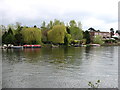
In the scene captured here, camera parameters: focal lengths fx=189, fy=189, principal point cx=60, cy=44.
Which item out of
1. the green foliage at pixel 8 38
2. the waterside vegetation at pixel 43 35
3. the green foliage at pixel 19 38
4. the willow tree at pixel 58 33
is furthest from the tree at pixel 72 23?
the green foliage at pixel 8 38

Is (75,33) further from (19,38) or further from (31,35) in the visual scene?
(19,38)

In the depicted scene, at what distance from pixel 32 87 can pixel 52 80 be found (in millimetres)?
2462

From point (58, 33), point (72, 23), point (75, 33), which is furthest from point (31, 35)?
point (72, 23)

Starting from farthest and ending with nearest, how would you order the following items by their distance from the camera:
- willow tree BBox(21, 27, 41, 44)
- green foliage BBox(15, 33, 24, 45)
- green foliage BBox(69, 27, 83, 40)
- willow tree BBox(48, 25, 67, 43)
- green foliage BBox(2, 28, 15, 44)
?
1. green foliage BBox(69, 27, 83, 40)
2. willow tree BBox(48, 25, 67, 43)
3. green foliage BBox(15, 33, 24, 45)
4. green foliage BBox(2, 28, 15, 44)
5. willow tree BBox(21, 27, 41, 44)

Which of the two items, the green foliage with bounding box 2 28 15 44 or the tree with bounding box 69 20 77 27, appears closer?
the green foliage with bounding box 2 28 15 44

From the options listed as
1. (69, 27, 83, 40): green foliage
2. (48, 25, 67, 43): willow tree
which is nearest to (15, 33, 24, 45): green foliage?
(48, 25, 67, 43): willow tree

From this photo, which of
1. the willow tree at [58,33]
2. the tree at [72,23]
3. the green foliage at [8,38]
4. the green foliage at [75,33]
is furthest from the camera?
the tree at [72,23]

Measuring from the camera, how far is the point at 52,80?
49.2 ft

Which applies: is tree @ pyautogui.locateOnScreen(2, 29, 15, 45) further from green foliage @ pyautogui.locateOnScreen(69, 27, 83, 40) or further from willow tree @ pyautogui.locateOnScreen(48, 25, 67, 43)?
green foliage @ pyautogui.locateOnScreen(69, 27, 83, 40)

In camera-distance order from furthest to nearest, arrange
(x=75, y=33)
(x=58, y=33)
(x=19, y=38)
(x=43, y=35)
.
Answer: (x=75, y=33) < (x=43, y=35) < (x=58, y=33) < (x=19, y=38)

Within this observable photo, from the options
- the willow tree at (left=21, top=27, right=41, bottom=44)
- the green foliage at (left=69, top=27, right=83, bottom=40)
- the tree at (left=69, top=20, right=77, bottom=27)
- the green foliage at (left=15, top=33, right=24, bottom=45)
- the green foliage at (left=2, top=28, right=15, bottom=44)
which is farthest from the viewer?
the tree at (left=69, top=20, right=77, bottom=27)

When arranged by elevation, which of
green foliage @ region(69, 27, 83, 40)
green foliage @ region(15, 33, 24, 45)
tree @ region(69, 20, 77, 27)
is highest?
tree @ region(69, 20, 77, 27)

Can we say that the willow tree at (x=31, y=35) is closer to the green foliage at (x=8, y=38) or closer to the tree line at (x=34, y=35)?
the tree line at (x=34, y=35)

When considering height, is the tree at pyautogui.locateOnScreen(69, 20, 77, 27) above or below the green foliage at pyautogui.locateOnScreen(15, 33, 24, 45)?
above
